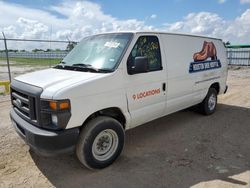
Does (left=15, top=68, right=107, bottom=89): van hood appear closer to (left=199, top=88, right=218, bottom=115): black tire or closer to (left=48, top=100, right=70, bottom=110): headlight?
(left=48, top=100, right=70, bottom=110): headlight

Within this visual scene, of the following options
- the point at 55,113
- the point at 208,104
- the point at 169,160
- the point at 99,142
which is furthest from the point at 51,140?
the point at 208,104

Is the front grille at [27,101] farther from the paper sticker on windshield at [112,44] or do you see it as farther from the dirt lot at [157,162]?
the paper sticker on windshield at [112,44]

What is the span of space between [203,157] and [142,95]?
1.53 meters

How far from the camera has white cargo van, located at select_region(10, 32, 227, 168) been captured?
3.12 meters

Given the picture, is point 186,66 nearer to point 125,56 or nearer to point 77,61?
point 125,56

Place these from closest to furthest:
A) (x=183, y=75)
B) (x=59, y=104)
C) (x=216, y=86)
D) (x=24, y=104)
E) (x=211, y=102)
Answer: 1. (x=59, y=104)
2. (x=24, y=104)
3. (x=183, y=75)
4. (x=211, y=102)
5. (x=216, y=86)

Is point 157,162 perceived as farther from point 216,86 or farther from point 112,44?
point 216,86

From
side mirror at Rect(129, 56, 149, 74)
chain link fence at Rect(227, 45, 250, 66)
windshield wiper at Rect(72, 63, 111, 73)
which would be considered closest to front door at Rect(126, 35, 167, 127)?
side mirror at Rect(129, 56, 149, 74)

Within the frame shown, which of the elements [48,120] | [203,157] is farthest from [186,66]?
[48,120]

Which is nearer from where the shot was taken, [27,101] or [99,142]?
[27,101]

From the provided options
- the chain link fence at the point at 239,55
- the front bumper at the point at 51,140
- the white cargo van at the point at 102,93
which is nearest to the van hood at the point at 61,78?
the white cargo van at the point at 102,93

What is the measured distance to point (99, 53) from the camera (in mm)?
3994

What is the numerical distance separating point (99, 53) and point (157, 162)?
2.12m

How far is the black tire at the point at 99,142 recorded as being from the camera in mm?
3400
